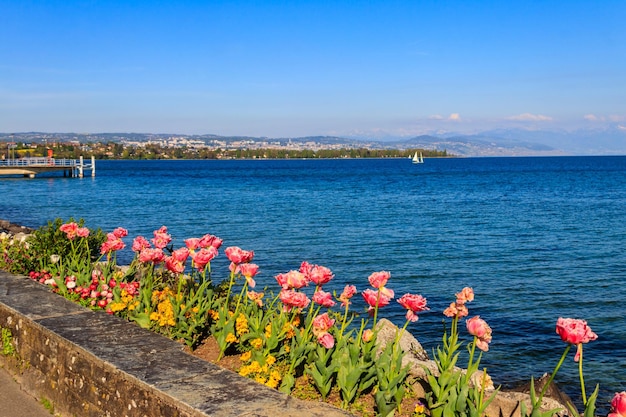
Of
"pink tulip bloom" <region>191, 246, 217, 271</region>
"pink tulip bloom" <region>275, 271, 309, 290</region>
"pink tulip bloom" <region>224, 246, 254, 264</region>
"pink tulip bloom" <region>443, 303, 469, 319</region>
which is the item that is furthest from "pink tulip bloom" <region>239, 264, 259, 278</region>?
"pink tulip bloom" <region>443, 303, 469, 319</region>

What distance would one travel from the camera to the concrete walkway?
5.05m

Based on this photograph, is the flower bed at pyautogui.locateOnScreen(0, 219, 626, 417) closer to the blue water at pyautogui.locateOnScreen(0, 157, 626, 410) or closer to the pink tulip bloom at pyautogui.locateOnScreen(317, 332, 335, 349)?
the pink tulip bloom at pyautogui.locateOnScreen(317, 332, 335, 349)

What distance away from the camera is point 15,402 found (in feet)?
17.3

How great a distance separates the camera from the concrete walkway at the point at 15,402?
16.6 feet

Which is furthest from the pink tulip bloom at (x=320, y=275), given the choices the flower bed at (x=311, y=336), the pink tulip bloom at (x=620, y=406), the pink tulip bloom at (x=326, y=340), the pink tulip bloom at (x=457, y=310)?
the pink tulip bloom at (x=620, y=406)

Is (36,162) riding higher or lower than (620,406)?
lower

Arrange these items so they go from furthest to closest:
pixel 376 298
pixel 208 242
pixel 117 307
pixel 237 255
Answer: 1. pixel 208 242
2. pixel 117 307
3. pixel 237 255
4. pixel 376 298

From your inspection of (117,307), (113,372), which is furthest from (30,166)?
(113,372)

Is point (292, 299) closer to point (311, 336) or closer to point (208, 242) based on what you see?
point (311, 336)

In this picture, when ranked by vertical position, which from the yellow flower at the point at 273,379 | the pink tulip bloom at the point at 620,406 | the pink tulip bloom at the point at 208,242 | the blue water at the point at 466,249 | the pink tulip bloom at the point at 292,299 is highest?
the pink tulip bloom at the point at 208,242

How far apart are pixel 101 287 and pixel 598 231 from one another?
25778mm

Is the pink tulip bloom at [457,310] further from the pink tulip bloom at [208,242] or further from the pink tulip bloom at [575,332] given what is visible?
the pink tulip bloom at [208,242]

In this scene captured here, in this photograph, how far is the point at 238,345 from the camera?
5578 millimetres

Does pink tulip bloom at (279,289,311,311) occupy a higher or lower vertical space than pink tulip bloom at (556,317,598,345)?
lower
